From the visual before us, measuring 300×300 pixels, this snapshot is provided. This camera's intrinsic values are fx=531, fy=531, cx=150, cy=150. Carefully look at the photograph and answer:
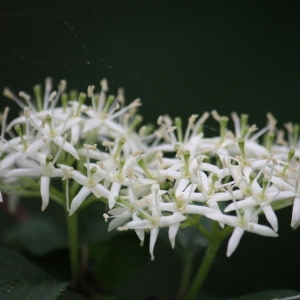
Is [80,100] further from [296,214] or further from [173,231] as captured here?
[296,214]

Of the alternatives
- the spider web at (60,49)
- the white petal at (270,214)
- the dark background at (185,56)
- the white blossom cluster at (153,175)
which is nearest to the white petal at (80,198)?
the white blossom cluster at (153,175)

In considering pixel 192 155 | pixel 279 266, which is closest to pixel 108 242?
pixel 192 155

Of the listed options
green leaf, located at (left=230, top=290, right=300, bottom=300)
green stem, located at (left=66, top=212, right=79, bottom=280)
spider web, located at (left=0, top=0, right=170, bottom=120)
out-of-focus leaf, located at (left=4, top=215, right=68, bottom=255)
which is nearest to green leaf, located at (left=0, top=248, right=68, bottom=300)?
green stem, located at (left=66, top=212, right=79, bottom=280)

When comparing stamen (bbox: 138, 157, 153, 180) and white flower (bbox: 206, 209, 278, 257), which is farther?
stamen (bbox: 138, 157, 153, 180)

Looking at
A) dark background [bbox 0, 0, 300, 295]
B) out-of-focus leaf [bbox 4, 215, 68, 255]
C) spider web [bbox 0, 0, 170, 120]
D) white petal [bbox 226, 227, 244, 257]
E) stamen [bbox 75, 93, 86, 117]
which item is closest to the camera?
white petal [bbox 226, 227, 244, 257]

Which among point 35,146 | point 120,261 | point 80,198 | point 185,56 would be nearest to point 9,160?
point 35,146

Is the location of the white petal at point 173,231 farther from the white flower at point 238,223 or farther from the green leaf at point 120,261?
the green leaf at point 120,261

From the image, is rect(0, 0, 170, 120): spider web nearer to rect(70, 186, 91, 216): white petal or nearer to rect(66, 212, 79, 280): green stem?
rect(66, 212, 79, 280): green stem
